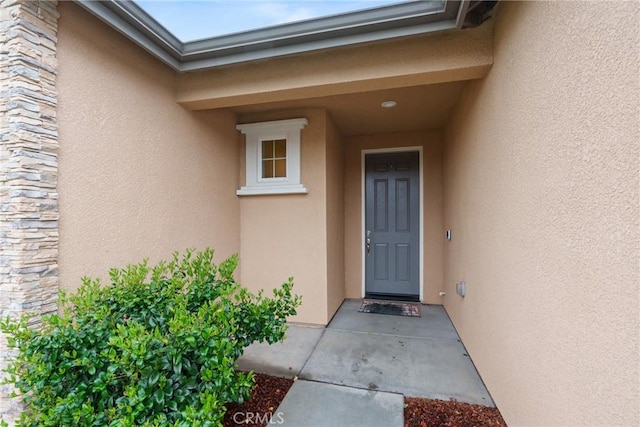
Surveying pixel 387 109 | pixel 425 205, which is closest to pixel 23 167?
pixel 387 109

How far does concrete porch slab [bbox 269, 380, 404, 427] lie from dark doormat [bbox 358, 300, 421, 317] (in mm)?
1866

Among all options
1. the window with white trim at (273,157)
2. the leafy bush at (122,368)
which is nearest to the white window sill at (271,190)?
the window with white trim at (273,157)

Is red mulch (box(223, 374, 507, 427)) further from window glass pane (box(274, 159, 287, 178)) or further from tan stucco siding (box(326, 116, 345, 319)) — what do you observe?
window glass pane (box(274, 159, 287, 178))

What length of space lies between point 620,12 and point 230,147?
3486 mm

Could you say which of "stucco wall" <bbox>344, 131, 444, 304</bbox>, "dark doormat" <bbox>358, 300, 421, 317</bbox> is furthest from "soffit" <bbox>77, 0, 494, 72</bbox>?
"dark doormat" <bbox>358, 300, 421, 317</bbox>

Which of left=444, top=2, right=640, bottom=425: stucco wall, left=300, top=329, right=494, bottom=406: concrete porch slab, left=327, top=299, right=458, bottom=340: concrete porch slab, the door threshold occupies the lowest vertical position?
left=300, top=329, right=494, bottom=406: concrete porch slab

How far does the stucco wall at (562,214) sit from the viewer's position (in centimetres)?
90

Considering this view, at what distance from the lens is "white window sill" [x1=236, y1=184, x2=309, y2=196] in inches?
138

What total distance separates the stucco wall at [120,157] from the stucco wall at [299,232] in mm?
726

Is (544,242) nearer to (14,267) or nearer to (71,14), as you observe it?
(14,267)

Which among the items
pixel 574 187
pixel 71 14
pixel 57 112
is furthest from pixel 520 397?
pixel 71 14

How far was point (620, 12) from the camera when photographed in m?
0.91

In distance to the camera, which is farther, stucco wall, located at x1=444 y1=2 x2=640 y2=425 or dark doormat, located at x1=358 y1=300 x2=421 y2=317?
dark doormat, located at x1=358 y1=300 x2=421 y2=317

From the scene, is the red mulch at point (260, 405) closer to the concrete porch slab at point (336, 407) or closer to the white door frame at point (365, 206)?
the concrete porch slab at point (336, 407)
